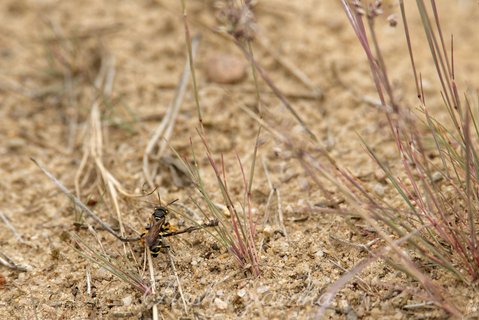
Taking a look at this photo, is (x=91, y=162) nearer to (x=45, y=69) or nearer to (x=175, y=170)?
(x=175, y=170)

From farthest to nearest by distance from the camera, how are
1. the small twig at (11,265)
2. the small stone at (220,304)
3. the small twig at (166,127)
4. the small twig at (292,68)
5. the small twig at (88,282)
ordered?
1. the small twig at (292,68)
2. the small twig at (166,127)
3. the small twig at (11,265)
4. the small twig at (88,282)
5. the small stone at (220,304)

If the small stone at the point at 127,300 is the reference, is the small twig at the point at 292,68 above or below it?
above

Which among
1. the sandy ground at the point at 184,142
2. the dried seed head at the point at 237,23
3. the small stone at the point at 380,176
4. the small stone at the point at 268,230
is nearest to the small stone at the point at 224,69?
the sandy ground at the point at 184,142

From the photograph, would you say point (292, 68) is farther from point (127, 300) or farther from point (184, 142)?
point (127, 300)

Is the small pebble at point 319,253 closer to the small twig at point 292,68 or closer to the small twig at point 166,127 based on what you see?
the small twig at point 166,127

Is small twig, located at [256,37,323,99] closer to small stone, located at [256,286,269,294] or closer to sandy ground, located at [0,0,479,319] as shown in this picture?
sandy ground, located at [0,0,479,319]

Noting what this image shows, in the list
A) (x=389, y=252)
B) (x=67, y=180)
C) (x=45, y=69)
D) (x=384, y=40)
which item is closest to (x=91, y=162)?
(x=67, y=180)

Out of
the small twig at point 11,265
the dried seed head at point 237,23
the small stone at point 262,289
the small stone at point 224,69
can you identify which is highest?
the dried seed head at point 237,23

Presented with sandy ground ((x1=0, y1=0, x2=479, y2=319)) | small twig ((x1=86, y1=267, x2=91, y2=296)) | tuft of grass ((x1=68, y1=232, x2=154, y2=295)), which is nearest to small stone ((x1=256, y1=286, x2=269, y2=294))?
sandy ground ((x1=0, y1=0, x2=479, y2=319))
